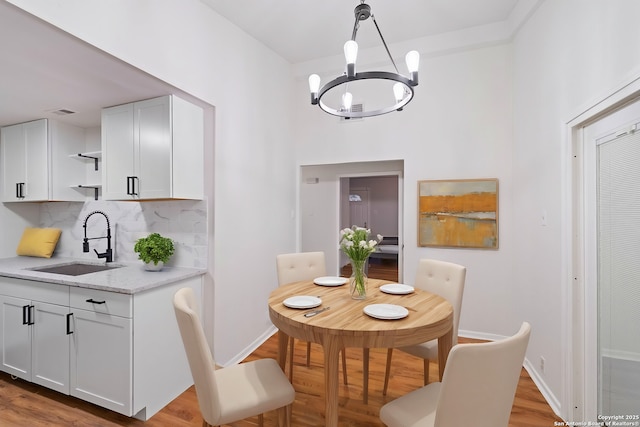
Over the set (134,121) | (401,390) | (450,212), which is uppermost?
(134,121)

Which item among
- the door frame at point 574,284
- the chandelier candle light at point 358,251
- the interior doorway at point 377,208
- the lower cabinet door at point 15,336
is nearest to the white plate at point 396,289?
the chandelier candle light at point 358,251

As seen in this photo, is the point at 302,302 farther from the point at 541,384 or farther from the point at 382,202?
the point at 382,202

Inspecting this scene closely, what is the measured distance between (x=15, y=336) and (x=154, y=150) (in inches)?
70.6

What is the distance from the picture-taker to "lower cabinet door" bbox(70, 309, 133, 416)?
6.23 feet

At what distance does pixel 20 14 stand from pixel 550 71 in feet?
10.5

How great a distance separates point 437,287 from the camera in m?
2.28

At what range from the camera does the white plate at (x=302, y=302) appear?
5.58 feet

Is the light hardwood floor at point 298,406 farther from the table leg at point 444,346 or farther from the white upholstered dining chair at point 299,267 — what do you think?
the table leg at point 444,346

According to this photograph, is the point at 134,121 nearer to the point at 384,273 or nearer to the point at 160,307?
the point at 160,307

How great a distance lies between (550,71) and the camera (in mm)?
2195

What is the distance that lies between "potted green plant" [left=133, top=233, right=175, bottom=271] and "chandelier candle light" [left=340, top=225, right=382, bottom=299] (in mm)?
1469

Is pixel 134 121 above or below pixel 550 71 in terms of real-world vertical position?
below

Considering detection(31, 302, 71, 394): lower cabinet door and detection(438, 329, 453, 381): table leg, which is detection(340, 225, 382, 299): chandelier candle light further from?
detection(31, 302, 71, 394): lower cabinet door

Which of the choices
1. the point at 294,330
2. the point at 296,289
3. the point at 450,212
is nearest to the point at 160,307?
the point at 296,289
